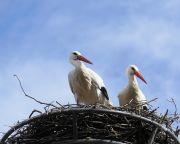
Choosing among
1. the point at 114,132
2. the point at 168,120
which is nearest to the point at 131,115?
the point at 114,132

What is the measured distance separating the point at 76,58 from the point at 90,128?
4.18 metres

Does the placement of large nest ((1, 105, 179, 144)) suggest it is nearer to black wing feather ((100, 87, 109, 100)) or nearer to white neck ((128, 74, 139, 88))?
black wing feather ((100, 87, 109, 100))

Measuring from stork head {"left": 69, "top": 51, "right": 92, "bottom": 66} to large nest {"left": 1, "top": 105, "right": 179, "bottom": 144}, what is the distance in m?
3.74

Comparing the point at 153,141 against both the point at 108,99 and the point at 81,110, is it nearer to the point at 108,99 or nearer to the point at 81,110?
the point at 81,110

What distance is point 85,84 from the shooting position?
405 inches

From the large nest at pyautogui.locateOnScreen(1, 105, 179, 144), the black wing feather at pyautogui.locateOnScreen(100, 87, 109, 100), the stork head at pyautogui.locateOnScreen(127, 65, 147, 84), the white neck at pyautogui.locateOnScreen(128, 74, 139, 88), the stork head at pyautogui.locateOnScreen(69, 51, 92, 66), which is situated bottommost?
the large nest at pyautogui.locateOnScreen(1, 105, 179, 144)

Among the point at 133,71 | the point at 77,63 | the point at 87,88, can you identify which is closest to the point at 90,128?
the point at 87,88

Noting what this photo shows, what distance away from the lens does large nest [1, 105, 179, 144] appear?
6352 millimetres

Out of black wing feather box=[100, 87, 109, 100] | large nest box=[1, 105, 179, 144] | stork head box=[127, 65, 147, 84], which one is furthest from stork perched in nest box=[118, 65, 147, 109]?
large nest box=[1, 105, 179, 144]

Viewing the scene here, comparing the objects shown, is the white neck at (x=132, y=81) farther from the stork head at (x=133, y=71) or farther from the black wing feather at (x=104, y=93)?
the black wing feather at (x=104, y=93)

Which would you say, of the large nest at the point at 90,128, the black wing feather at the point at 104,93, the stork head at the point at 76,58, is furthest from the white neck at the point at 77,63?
the large nest at the point at 90,128

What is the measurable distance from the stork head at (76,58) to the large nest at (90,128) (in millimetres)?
3742

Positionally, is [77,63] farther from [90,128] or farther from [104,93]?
[90,128]

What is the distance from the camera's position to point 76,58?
1074cm
